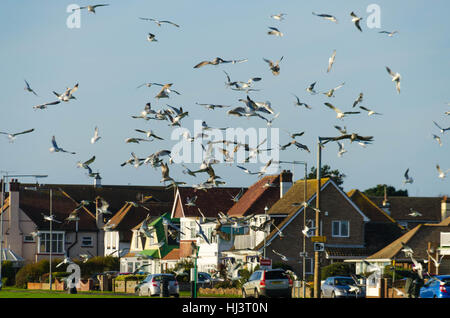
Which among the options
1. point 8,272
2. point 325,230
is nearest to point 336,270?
point 325,230

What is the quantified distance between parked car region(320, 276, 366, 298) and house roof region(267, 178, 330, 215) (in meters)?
27.0

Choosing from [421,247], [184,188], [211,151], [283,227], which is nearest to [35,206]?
[184,188]

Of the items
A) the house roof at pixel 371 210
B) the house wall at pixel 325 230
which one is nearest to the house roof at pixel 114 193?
the house roof at pixel 371 210

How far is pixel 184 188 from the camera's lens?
9488cm

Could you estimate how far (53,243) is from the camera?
10400 cm

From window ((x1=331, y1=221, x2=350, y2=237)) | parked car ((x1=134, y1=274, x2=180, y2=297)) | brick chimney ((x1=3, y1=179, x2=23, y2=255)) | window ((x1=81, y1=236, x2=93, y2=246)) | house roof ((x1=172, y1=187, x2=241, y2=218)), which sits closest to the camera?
parked car ((x1=134, y1=274, x2=180, y2=297))

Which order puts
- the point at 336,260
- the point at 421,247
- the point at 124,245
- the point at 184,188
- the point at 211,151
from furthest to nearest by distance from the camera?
1. the point at 124,245
2. the point at 184,188
3. the point at 336,260
4. the point at 421,247
5. the point at 211,151

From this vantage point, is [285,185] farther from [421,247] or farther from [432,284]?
[432,284]

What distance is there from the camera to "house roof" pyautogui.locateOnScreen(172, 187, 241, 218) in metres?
90.8

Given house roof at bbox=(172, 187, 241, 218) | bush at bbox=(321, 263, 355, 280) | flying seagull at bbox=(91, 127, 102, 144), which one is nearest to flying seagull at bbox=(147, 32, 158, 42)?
flying seagull at bbox=(91, 127, 102, 144)

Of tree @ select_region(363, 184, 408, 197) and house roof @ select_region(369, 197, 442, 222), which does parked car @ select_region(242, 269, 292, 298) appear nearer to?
house roof @ select_region(369, 197, 442, 222)

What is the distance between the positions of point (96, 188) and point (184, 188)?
134 ft

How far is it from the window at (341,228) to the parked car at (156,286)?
25.6 metres

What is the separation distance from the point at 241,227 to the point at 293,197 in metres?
5.64
